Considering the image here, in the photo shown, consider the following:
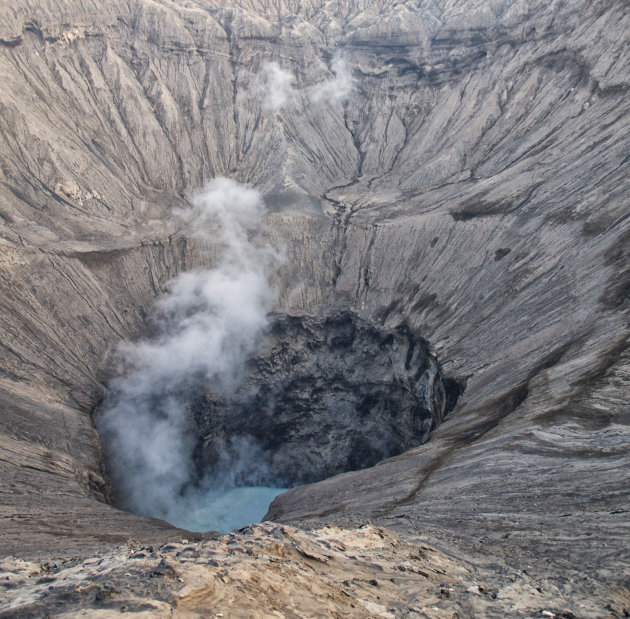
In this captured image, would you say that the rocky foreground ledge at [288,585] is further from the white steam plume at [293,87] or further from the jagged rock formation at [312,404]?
the white steam plume at [293,87]

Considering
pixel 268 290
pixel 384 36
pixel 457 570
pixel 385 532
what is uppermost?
pixel 384 36

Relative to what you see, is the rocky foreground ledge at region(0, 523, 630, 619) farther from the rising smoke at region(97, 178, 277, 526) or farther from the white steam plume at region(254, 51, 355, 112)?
the white steam plume at region(254, 51, 355, 112)

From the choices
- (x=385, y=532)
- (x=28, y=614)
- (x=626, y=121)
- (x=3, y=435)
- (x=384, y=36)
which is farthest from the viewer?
(x=384, y=36)

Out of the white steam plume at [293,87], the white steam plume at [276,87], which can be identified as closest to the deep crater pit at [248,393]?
the white steam plume at [276,87]

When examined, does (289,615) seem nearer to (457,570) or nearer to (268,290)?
(457,570)

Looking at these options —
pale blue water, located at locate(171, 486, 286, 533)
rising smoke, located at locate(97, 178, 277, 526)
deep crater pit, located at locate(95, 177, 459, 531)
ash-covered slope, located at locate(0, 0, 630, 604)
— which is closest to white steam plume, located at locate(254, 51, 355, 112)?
ash-covered slope, located at locate(0, 0, 630, 604)

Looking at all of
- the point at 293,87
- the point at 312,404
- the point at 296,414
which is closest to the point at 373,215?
the point at 312,404

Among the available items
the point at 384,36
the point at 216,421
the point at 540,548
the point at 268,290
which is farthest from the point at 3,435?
the point at 384,36
